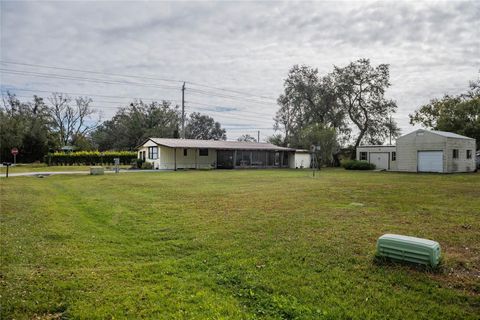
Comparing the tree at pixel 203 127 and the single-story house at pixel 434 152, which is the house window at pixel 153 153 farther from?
the tree at pixel 203 127

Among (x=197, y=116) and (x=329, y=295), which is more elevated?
(x=197, y=116)

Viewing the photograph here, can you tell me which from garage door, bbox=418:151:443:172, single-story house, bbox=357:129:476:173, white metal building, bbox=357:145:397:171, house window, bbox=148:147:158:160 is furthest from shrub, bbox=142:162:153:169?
garage door, bbox=418:151:443:172

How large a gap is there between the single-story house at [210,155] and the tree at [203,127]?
26.5 m

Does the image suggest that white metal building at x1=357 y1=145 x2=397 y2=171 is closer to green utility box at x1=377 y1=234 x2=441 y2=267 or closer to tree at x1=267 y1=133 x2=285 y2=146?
tree at x1=267 y1=133 x2=285 y2=146

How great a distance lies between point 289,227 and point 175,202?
15.3 feet

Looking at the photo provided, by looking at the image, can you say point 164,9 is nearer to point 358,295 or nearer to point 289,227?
point 289,227

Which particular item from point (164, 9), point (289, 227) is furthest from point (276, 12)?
point (289, 227)

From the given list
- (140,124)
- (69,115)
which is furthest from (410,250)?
(69,115)

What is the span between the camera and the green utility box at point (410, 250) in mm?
4422

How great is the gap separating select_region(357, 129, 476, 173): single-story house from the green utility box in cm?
2500

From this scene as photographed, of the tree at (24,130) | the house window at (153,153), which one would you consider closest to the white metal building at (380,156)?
the house window at (153,153)

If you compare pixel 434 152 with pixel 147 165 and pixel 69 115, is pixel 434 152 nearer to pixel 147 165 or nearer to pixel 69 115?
pixel 147 165

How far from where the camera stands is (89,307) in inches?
136

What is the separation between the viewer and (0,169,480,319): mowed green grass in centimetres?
346
